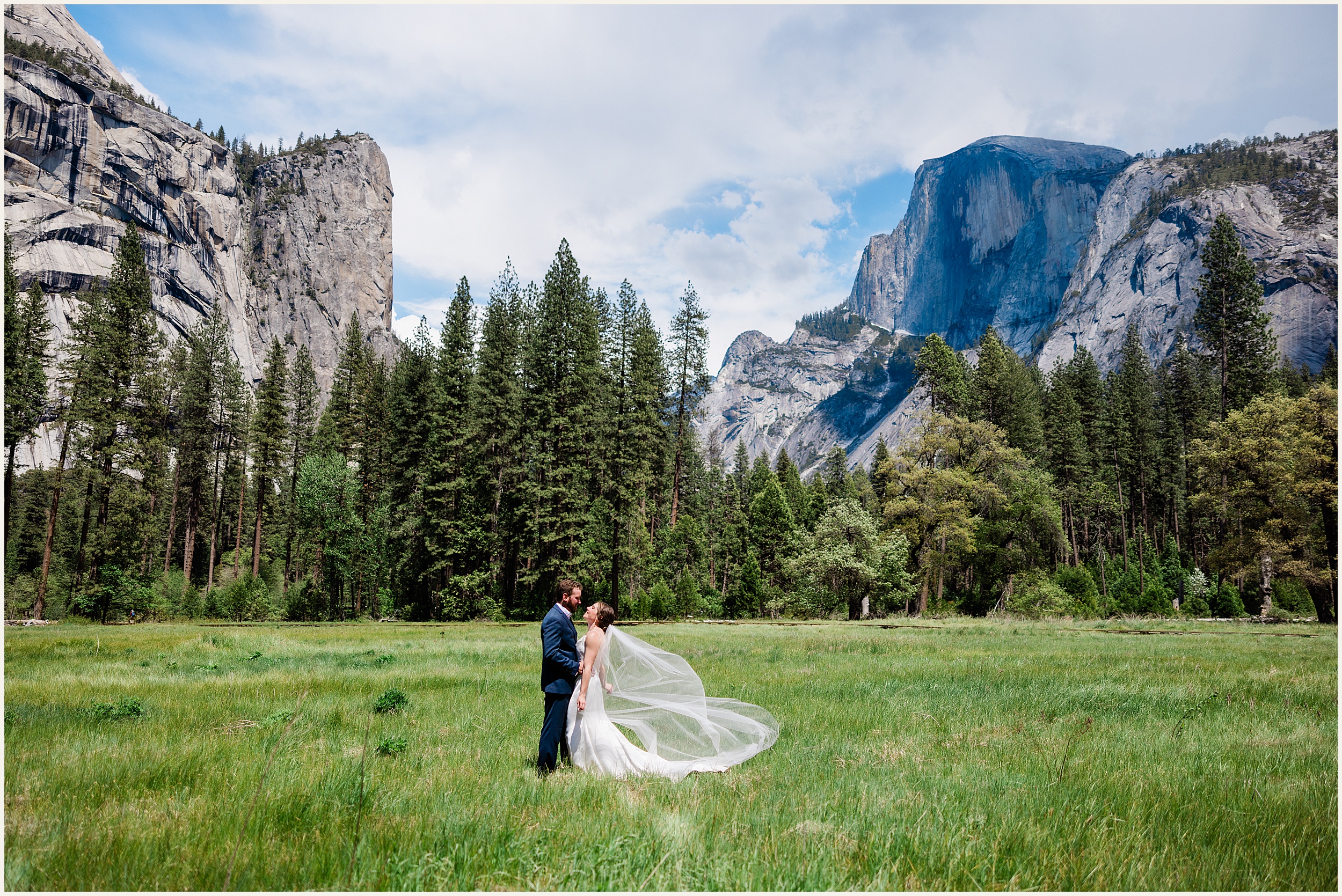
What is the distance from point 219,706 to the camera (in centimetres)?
1028

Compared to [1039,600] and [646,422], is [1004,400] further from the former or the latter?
[646,422]

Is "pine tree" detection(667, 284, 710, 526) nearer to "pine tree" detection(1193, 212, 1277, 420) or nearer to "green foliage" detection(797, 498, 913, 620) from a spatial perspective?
"green foliage" detection(797, 498, 913, 620)

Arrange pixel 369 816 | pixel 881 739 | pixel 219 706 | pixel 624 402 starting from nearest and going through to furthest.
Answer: pixel 369 816, pixel 881 739, pixel 219 706, pixel 624 402

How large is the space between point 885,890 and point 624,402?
40.3m

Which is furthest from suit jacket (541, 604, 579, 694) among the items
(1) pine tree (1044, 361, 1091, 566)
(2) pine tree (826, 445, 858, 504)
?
Result: (2) pine tree (826, 445, 858, 504)

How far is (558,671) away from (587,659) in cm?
35

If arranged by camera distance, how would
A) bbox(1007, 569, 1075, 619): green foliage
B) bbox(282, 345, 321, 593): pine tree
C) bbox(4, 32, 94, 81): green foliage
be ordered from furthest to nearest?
bbox(4, 32, 94, 81): green foliage → bbox(282, 345, 321, 593): pine tree → bbox(1007, 569, 1075, 619): green foliage

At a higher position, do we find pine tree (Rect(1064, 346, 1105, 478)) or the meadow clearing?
pine tree (Rect(1064, 346, 1105, 478))

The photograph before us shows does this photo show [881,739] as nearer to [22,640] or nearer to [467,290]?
[22,640]

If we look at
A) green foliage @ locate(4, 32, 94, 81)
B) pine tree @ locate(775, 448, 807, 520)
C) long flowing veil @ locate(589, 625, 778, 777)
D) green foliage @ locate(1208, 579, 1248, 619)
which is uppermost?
green foliage @ locate(4, 32, 94, 81)

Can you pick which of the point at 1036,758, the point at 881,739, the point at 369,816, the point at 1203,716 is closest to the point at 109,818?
the point at 369,816

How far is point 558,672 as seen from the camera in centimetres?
741

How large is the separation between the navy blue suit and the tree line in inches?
1222

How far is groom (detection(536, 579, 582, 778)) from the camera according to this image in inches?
285
